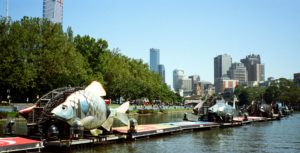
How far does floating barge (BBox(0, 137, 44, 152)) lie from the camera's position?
31.0 m

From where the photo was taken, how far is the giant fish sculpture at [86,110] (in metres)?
35.7

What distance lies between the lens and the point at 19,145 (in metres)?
31.9

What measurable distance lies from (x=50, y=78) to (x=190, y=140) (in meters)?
46.9

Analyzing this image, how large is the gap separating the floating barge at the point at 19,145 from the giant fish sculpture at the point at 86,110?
3.07m

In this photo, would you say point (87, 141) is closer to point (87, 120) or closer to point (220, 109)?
point (87, 120)

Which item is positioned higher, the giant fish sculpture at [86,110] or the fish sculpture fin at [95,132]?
the giant fish sculpture at [86,110]

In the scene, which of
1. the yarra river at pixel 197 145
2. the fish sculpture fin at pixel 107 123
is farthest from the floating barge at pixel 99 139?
the fish sculpture fin at pixel 107 123

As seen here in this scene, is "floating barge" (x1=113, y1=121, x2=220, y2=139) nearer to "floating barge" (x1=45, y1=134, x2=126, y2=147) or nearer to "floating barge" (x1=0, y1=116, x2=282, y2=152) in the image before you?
"floating barge" (x1=0, y1=116, x2=282, y2=152)

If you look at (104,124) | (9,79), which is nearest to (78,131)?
(104,124)

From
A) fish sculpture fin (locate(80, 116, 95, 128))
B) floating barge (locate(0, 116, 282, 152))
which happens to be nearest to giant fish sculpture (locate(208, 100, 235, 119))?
floating barge (locate(0, 116, 282, 152))

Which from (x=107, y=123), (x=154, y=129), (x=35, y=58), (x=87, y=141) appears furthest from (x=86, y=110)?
(x=35, y=58)

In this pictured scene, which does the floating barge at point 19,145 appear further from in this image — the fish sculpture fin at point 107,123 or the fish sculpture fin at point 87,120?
the fish sculpture fin at point 107,123

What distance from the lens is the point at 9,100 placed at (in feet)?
299

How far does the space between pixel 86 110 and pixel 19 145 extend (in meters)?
7.43
